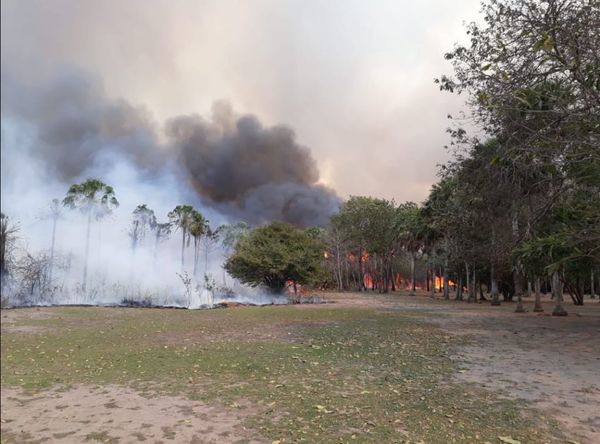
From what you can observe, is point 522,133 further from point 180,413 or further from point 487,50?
point 180,413

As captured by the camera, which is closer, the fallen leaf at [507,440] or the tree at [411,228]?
the fallen leaf at [507,440]

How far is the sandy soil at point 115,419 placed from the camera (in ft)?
17.7

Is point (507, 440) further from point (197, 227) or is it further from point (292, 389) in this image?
point (197, 227)

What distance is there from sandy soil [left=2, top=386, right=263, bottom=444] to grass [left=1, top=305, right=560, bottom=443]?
0.38 metres

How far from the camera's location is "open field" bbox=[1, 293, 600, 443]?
5699 millimetres

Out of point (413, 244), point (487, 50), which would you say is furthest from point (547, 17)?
point (413, 244)

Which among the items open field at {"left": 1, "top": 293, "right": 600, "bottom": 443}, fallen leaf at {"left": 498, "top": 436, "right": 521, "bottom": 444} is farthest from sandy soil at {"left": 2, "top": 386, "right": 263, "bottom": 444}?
fallen leaf at {"left": 498, "top": 436, "right": 521, "bottom": 444}

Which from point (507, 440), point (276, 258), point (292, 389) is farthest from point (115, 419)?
point (276, 258)

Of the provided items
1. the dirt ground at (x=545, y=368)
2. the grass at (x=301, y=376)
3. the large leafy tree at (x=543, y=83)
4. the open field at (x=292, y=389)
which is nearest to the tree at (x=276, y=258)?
the dirt ground at (x=545, y=368)

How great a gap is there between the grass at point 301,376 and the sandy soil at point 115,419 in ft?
1.25

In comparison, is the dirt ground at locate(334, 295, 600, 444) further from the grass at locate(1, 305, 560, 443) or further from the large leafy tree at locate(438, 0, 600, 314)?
the large leafy tree at locate(438, 0, 600, 314)

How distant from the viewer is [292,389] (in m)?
7.84

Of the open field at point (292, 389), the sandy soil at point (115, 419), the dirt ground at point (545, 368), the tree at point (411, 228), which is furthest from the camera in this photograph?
the tree at point (411, 228)

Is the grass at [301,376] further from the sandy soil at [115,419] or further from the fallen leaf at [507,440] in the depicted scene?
the sandy soil at [115,419]
